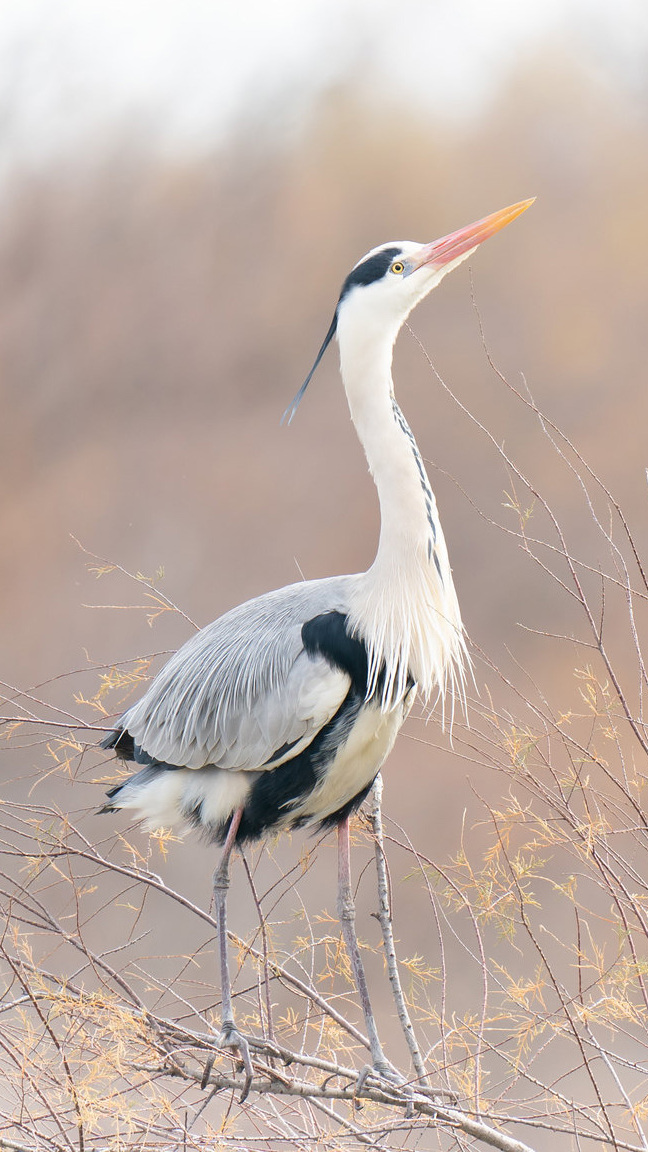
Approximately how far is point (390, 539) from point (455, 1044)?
1.90 feet

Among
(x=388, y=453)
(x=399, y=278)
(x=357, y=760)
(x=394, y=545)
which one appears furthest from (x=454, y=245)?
(x=357, y=760)

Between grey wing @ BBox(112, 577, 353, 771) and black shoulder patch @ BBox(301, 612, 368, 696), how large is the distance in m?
0.01

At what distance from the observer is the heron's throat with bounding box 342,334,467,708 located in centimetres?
132

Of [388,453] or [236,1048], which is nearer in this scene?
[236,1048]

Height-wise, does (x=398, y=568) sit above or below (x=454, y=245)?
below

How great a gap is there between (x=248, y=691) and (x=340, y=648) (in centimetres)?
14

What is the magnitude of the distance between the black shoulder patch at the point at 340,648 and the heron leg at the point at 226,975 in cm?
23

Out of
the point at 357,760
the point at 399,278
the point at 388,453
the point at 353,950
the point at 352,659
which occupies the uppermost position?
the point at 399,278

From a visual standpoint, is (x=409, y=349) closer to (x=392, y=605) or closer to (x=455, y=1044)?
(x=392, y=605)

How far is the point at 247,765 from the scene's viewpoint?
53.5 inches

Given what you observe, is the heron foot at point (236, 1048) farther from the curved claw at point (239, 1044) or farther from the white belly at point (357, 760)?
the white belly at point (357, 760)

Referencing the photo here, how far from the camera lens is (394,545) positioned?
4.39 ft

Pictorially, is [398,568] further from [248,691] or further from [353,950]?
[353,950]

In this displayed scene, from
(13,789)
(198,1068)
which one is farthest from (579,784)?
(13,789)
